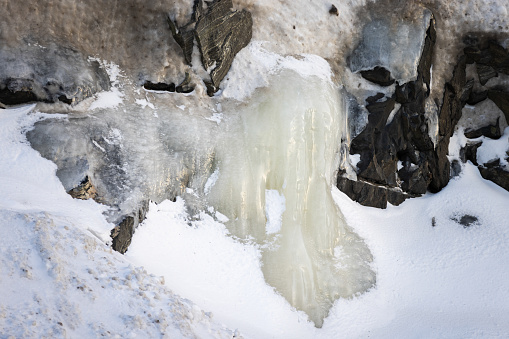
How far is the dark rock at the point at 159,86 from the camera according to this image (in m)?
11.7

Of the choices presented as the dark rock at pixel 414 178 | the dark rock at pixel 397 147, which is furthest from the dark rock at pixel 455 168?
the dark rock at pixel 414 178

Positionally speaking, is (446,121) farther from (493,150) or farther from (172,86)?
(172,86)

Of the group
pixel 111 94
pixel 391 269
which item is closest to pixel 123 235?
pixel 111 94

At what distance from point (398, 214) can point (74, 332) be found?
1171 cm

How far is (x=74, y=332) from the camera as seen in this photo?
5.84 metres

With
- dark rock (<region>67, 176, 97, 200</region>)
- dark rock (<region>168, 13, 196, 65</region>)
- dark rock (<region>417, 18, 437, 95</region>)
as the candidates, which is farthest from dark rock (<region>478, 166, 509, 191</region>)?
dark rock (<region>67, 176, 97, 200</region>)

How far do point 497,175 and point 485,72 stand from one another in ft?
12.0

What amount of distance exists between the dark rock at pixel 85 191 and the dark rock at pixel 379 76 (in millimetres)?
9264

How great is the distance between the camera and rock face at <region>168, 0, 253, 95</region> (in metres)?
12.0

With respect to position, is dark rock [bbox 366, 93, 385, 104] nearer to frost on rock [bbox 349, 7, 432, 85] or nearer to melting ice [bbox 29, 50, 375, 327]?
frost on rock [bbox 349, 7, 432, 85]

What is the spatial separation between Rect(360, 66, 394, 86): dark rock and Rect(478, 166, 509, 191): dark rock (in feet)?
16.3

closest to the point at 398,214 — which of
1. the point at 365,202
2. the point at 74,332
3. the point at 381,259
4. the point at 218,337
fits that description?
the point at 365,202

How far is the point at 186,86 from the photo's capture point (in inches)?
475

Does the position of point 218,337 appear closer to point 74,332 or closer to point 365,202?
point 74,332
